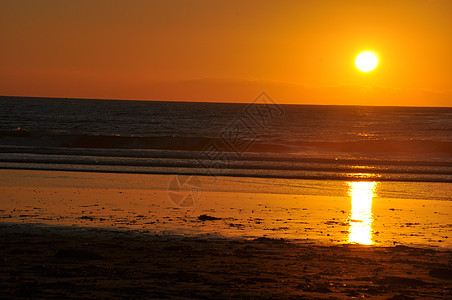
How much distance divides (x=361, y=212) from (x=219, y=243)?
5.59m

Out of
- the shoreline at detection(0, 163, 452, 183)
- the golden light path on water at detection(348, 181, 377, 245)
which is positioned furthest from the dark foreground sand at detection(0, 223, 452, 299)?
the shoreline at detection(0, 163, 452, 183)

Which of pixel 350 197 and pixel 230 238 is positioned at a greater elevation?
pixel 350 197

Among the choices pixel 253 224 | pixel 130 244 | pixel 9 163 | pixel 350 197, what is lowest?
pixel 130 244

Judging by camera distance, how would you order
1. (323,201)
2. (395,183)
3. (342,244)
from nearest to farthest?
(342,244)
(323,201)
(395,183)

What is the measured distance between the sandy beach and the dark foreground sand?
0.02 m

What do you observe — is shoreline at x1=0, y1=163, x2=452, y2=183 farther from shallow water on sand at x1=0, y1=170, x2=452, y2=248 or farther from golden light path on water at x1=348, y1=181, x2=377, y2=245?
golden light path on water at x1=348, y1=181, x2=377, y2=245

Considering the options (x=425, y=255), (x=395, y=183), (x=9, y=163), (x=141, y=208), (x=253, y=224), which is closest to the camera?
(x=425, y=255)

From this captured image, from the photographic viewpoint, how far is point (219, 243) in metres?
9.59

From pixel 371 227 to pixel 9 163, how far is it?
62.8ft

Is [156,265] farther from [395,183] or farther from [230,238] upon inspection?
[395,183]

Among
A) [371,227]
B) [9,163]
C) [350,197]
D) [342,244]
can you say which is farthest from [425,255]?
[9,163]

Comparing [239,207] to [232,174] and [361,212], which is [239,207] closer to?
[361,212]

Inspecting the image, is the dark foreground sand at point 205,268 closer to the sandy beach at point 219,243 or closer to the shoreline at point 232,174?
the sandy beach at point 219,243

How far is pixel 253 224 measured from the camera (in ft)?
38.4
